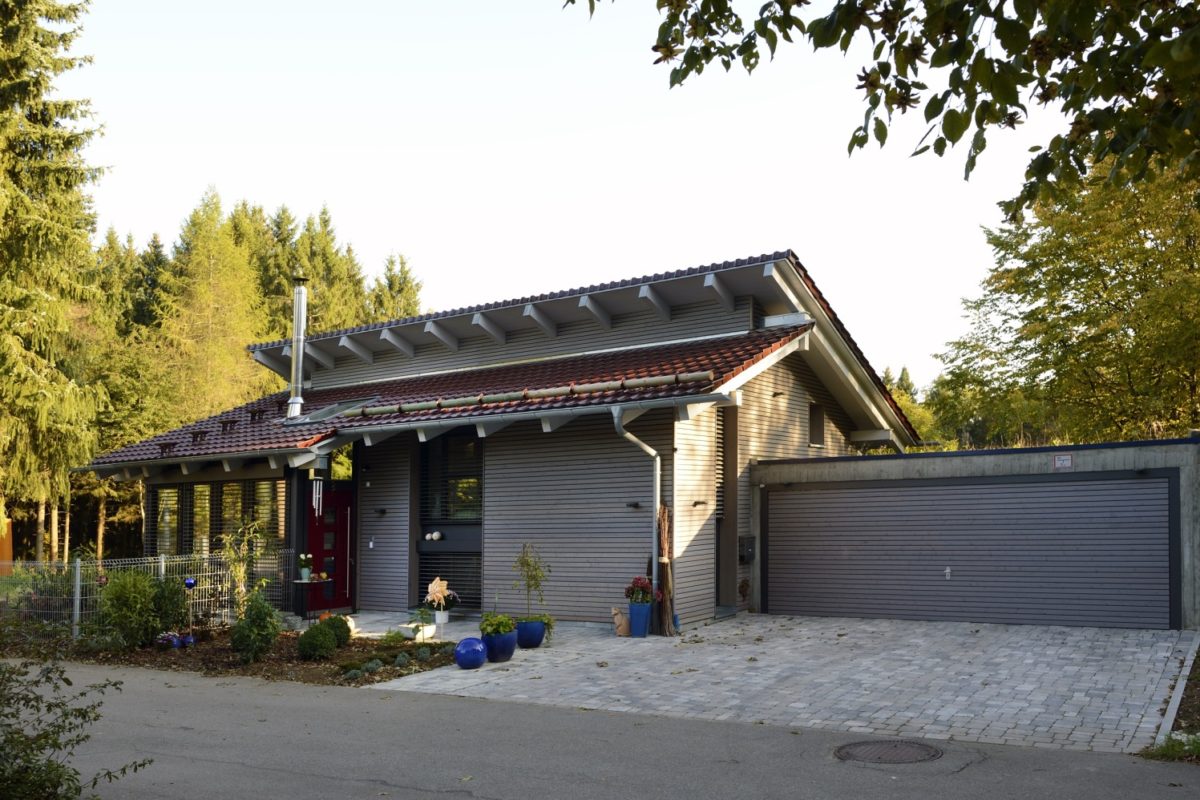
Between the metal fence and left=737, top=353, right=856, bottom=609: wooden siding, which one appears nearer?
the metal fence

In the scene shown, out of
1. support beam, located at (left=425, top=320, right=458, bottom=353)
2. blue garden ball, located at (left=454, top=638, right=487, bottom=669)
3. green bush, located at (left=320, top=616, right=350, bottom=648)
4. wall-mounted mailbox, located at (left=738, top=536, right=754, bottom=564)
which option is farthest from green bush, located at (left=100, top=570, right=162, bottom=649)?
wall-mounted mailbox, located at (left=738, top=536, right=754, bottom=564)

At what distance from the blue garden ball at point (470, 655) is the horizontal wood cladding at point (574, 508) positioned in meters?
3.54

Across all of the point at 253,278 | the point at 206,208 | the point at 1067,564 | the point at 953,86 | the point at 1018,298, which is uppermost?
the point at 206,208

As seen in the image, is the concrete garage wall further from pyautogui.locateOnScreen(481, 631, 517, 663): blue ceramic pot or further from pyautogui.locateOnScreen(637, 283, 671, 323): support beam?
pyautogui.locateOnScreen(481, 631, 517, 663): blue ceramic pot

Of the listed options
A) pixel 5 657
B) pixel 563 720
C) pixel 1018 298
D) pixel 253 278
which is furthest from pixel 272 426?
pixel 253 278

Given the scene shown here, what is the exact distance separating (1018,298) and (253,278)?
116 ft

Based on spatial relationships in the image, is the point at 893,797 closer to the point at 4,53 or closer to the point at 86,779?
the point at 86,779

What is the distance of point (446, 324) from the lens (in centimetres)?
1930

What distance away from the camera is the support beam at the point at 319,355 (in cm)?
2155

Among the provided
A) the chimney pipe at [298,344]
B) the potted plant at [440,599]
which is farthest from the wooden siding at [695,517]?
the chimney pipe at [298,344]

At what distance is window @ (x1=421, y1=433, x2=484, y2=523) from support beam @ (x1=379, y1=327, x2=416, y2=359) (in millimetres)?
3015

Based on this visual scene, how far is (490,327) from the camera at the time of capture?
61.5 feet

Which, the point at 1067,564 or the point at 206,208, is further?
the point at 206,208

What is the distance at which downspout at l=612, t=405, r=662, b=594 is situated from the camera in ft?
47.0
